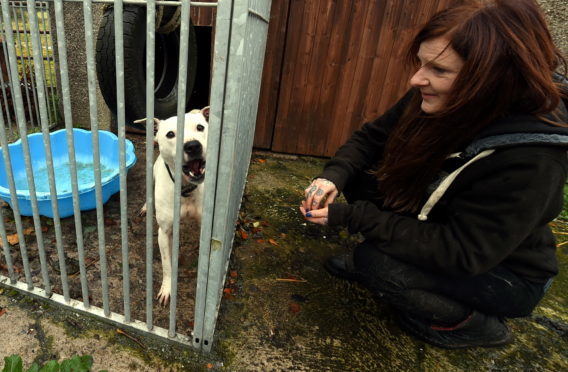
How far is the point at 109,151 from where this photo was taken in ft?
10.5

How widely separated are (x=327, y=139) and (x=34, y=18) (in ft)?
11.0

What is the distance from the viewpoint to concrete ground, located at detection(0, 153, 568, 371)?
1642 mm

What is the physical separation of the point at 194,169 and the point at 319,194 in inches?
28.4

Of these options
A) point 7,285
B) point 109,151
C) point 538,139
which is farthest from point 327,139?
point 7,285

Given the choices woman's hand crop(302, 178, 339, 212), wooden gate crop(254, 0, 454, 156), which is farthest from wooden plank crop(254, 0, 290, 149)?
woman's hand crop(302, 178, 339, 212)

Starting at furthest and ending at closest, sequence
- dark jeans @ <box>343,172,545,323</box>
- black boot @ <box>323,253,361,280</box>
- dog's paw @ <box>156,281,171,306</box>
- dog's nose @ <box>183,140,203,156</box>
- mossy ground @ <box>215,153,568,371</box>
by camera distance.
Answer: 1. black boot @ <box>323,253,361,280</box>
2. dog's paw @ <box>156,281,171,306</box>
3. dog's nose @ <box>183,140,203,156</box>
4. mossy ground @ <box>215,153,568,371</box>
5. dark jeans @ <box>343,172,545,323</box>

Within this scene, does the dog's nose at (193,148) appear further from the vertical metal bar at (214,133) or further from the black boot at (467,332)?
the black boot at (467,332)

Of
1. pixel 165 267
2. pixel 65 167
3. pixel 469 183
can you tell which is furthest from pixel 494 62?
pixel 65 167

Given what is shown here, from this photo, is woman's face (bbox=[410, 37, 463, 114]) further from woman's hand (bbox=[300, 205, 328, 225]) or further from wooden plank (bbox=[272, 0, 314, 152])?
wooden plank (bbox=[272, 0, 314, 152])

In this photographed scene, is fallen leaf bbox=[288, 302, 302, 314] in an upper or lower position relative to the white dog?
lower

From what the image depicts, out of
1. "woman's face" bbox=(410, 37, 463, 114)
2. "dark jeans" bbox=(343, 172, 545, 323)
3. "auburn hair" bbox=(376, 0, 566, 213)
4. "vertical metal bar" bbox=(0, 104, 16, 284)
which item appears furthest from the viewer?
"dark jeans" bbox=(343, 172, 545, 323)

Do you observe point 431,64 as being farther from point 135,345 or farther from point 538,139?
point 135,345

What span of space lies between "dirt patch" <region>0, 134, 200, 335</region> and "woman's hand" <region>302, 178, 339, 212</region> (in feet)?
2.99

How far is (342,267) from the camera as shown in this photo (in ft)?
7.52
